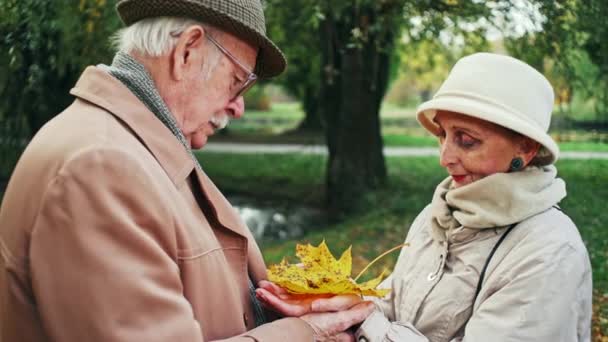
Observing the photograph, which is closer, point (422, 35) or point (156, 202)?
point (156, 202)

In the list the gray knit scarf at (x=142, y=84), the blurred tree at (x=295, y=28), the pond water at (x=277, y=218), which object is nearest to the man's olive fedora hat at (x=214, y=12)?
the gray knit scarf at (x=142, y=84)

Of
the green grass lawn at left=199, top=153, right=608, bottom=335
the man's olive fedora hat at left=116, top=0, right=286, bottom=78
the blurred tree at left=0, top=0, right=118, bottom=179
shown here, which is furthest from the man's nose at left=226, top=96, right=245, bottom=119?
the green grass lawn at left=199, top=153, right=608, bottom=335

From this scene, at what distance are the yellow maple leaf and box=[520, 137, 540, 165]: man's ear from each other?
2.27 ft

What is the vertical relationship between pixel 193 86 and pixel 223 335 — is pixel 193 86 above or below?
above

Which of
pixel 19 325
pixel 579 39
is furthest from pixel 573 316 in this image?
pixel 579 39

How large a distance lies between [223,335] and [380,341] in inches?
24.7

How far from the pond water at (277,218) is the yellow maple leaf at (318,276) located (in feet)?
24.2

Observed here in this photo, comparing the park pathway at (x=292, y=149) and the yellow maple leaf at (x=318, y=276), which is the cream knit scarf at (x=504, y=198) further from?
the park pathway at (x=292, y=149)

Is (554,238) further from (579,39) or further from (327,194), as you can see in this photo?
(327,194)

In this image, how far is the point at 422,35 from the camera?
23.7 ft

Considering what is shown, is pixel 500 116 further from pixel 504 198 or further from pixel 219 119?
pixel 219 119

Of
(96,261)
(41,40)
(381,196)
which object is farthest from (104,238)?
(381,196)

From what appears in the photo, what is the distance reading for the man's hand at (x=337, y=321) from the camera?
224 cm

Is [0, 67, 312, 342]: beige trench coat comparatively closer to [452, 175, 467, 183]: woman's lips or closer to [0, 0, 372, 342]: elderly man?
[0, 0, 372, 342]: elderly man
